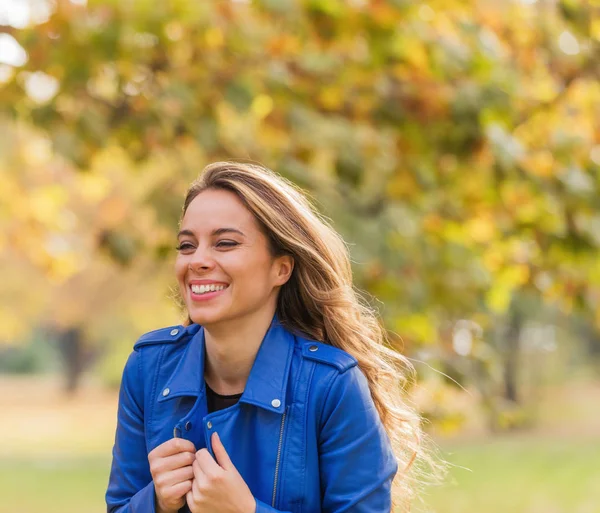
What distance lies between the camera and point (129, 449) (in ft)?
8.13

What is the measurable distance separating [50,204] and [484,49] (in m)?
6.29

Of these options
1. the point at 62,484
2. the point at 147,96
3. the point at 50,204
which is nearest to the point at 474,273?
the point at 147,96

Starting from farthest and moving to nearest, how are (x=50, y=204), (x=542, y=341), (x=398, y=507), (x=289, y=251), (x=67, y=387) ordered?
(x=67, y=387) → (x=542, y=341) → (x=50, y=204) → (x=398, y=507) → (x=289, y=251)

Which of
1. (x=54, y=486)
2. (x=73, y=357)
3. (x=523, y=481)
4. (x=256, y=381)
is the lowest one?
(x=256, y=381)

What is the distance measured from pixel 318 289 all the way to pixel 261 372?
32cm

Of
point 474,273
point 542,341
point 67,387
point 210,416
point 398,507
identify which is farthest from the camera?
point 67,387

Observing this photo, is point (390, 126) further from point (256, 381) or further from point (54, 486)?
point (54, 486)

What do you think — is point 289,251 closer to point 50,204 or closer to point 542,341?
point 50,204

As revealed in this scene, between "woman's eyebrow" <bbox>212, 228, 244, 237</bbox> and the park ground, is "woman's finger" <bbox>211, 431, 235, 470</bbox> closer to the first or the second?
"woman's eyebrow" <bbox>212, 228, 244, 237</bbox>

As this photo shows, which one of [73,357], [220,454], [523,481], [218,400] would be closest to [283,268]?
[218,400]

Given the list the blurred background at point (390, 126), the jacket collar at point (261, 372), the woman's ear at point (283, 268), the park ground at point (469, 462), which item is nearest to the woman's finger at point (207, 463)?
the jacket collar at point (261, 372)

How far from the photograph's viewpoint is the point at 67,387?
35.5 meters

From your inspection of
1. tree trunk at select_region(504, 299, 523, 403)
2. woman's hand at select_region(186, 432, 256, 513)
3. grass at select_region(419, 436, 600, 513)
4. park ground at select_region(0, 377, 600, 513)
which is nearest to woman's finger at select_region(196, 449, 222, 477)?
woman's hand at select_region(186, 432, 256, 513)

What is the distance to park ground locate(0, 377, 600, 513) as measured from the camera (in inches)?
498
